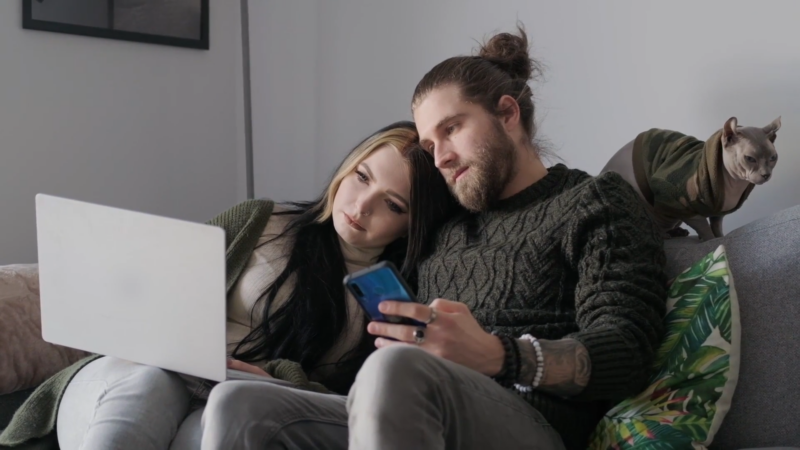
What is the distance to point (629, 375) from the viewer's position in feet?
4.06

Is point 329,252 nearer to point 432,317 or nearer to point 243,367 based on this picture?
point 243,367

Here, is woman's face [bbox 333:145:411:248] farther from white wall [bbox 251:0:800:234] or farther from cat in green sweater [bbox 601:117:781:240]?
white wall [bbox 251:0:800:234]

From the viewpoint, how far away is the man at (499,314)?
1.06 meters

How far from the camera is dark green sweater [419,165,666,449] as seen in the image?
1252 mm

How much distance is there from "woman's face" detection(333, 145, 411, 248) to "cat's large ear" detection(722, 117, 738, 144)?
2.02 ft

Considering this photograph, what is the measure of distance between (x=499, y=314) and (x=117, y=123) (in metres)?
1.77

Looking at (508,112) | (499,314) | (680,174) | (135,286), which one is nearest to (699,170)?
(680,174)

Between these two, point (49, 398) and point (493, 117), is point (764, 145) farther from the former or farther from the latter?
point (49, 398)

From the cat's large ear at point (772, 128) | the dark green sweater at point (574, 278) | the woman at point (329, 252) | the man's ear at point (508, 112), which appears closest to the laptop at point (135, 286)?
the woman at point (329, 252)

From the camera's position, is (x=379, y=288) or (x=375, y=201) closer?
(x=379, y=288)

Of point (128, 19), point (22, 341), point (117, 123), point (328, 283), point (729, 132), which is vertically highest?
point (128, 19)

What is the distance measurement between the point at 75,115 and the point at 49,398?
139 centimetres

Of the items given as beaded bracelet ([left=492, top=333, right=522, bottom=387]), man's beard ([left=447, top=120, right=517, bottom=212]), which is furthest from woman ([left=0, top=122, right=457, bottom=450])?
beaded bracelet ([left=492, top=333, right=522, bottom=387])

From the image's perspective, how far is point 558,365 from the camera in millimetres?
1208
